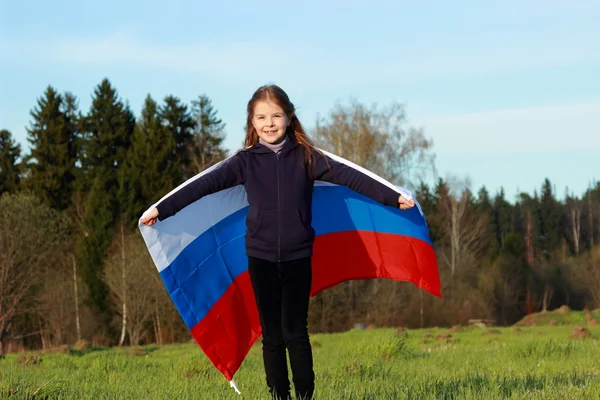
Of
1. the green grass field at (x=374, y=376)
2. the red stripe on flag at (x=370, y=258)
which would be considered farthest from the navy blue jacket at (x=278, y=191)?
the red stripe on flag at (x=370, y=258)

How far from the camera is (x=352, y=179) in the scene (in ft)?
20.0

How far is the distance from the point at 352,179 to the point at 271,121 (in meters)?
0.72

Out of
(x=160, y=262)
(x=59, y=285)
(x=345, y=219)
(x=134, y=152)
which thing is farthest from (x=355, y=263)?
(x=134, y=152)

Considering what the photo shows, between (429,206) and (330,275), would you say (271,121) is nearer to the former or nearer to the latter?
(330,275)

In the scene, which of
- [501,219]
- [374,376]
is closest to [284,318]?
[374,376]

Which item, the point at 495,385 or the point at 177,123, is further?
the point at 177,123

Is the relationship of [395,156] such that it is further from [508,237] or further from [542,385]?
[542,385]

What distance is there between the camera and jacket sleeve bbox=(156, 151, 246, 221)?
606 centimetres

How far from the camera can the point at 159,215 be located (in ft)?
20.3

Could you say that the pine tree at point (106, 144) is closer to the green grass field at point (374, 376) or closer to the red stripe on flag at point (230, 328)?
the green grass field at point (374, 376)

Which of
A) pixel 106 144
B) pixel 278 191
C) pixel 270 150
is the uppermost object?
pixel 106 144

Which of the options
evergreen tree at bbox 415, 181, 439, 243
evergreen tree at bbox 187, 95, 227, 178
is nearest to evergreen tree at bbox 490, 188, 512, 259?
evergreen tree at bbox 415, 181, 439, 243

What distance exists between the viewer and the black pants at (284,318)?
18.8 feet

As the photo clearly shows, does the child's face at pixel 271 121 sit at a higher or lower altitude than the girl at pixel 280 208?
higher
